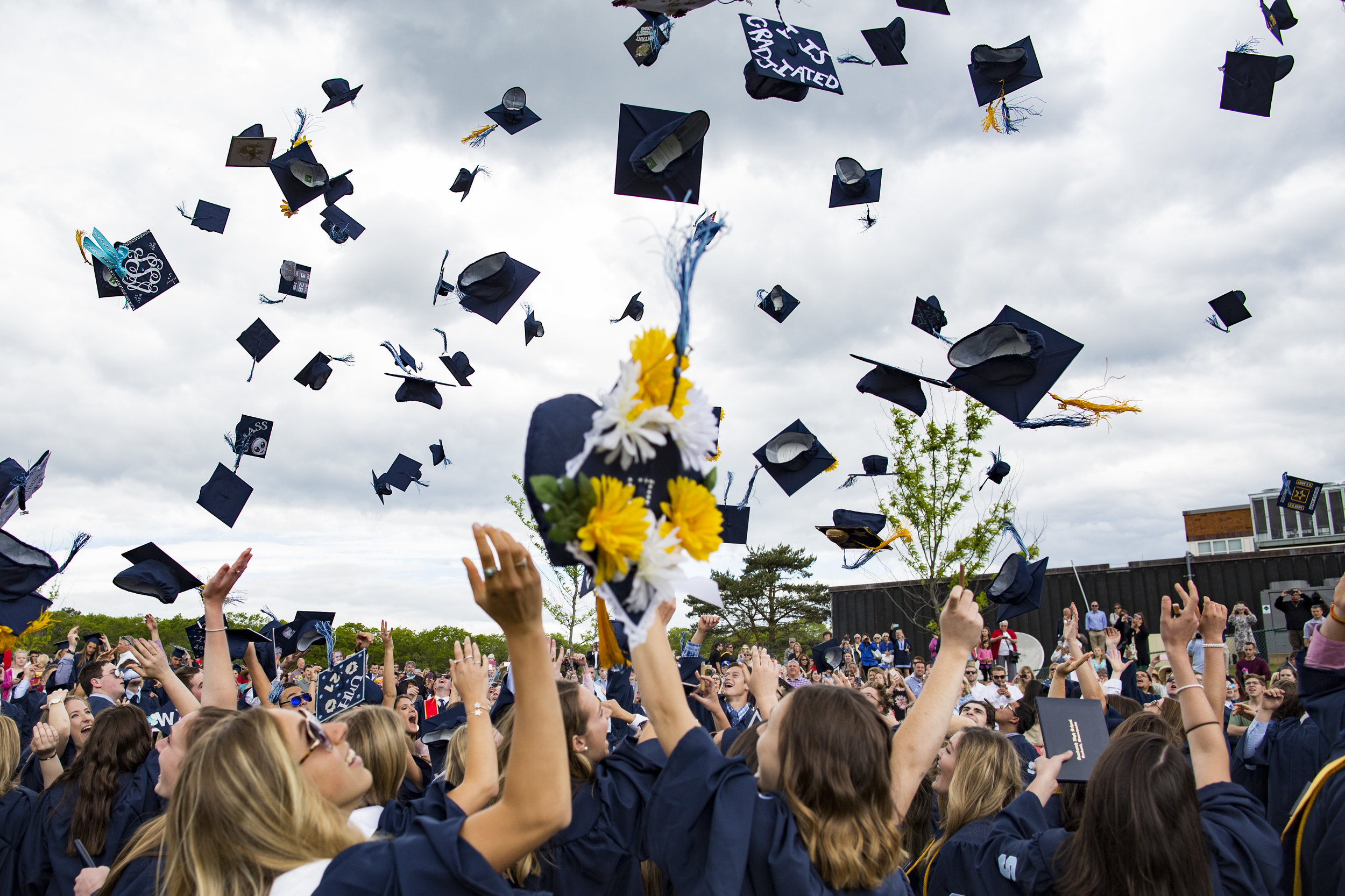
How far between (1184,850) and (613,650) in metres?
1.68

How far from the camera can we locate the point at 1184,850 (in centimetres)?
230

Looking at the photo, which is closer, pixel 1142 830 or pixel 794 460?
pixel 1142 830

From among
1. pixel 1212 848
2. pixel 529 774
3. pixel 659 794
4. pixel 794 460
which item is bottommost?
pixel 1212 848

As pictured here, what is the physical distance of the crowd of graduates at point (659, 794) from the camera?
1578 millimetres

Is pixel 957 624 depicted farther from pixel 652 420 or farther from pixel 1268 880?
pixel 652 420

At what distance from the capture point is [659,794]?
1.96m

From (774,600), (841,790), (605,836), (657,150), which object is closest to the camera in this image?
(841,790)

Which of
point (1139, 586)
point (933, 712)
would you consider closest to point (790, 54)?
point (933, 712)

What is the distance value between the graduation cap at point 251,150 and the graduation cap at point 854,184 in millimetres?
5665

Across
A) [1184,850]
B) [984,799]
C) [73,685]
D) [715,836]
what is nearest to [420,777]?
[984,799]

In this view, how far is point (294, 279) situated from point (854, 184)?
21.5 feet

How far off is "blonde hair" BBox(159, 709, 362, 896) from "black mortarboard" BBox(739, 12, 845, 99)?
6.08 m

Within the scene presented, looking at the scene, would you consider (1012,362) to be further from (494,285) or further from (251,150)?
(251,150)

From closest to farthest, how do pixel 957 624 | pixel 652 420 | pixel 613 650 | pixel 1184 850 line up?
pixel 652 420
pixel 613 650
pixel 1184 850
pixel 957 624
